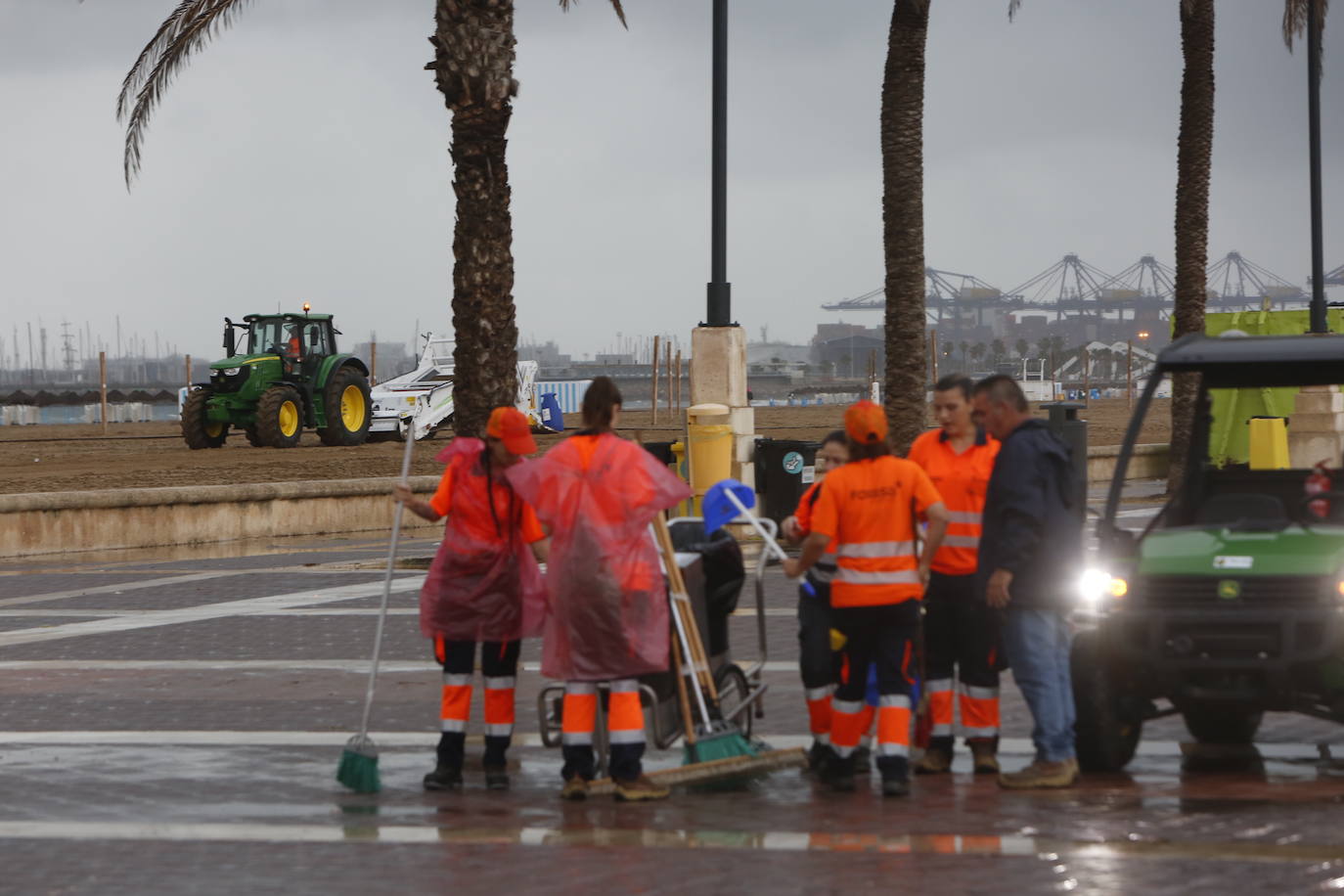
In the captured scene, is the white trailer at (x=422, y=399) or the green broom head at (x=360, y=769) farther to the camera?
the white trailer at (x=422, y=399)

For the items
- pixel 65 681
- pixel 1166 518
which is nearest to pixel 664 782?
pixel 1166 518

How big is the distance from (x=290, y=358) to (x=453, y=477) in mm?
29011

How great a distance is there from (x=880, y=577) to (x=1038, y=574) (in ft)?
2.05

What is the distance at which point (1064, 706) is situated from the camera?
7.70 metres

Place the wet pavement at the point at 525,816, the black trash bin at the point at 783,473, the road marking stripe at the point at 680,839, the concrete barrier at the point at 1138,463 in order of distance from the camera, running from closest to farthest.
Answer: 1. the wet pavement at the point at 525,816
2. the road marking stripe at the point at 680,839
3. the black trash bin at the point at 783,473
4. the concrete barrier at the point at 1138,463

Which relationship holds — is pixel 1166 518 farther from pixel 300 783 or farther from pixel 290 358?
pixel 290 358

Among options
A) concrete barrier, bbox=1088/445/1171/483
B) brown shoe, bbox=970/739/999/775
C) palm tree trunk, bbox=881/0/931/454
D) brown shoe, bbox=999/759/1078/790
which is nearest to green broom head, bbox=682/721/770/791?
brown shoe, bbox=970/739/999/775

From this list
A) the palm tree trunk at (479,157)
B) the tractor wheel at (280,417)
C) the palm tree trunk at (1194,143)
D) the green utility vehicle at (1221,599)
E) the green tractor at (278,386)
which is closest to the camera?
the green utility vehicle at (1221,599)

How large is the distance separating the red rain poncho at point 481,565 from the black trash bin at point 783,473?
37.7 ft

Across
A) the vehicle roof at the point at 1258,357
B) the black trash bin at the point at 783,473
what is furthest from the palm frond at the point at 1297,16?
the vehicle roof at the point at 1258,357

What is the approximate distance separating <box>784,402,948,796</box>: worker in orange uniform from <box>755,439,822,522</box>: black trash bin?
38.2 ft

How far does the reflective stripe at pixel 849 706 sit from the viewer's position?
7738 millimetres

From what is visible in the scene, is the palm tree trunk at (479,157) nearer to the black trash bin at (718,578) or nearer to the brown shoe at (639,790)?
the black trash bin at (718,578)

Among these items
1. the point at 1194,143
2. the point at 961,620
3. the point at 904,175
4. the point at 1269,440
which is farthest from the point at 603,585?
the point at 1194,143
